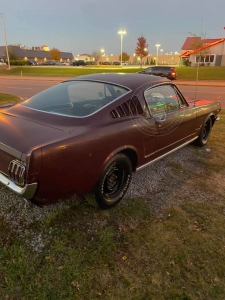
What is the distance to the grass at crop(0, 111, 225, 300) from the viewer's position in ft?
6.71

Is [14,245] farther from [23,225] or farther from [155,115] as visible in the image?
[155,115]

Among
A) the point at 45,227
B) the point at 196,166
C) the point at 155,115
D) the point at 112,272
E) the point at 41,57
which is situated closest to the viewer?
the point at 112,272

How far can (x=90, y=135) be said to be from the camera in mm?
2490

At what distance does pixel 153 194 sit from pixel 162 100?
4.48 feet

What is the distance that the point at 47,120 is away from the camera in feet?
8.83

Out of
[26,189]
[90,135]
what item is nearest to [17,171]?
[26,189]

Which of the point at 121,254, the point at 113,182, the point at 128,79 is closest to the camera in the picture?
the point at 121,254

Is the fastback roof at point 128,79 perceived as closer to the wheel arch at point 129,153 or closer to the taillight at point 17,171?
the wheel arch at point 129,153

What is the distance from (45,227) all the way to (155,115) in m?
1.95

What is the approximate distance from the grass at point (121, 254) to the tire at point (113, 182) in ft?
0.49

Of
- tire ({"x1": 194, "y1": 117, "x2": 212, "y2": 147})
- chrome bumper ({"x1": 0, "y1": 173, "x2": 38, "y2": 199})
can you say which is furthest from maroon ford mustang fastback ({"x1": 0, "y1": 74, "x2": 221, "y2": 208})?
tire ({"x1": 194, "y1": 117, "x2": 212, "y2": 147})

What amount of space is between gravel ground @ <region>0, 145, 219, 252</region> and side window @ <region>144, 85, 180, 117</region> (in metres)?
0.99

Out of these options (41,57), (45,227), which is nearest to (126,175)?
(45,227)

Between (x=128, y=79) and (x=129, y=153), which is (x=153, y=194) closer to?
(x=129, y=153)
